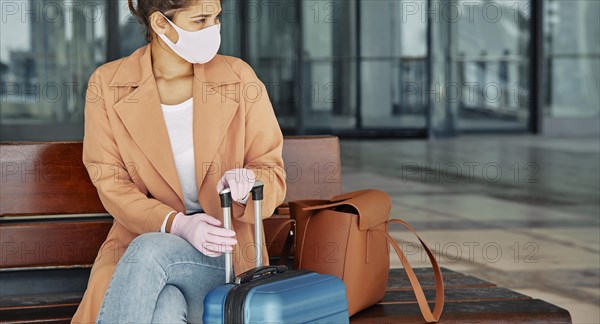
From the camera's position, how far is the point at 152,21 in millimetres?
2453

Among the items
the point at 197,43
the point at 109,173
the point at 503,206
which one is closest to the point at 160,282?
the point at 109,173

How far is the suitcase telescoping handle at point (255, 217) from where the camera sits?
2.14 m

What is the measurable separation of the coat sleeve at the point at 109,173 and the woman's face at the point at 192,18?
227mm

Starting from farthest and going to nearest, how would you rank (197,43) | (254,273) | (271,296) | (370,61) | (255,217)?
(370,61) < (197,43) < (255,217) < (254,273) < (271,296)

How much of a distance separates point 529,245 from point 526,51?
1000 centimetres

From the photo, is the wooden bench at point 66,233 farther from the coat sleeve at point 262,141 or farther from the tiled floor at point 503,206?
the tiled floor at point 503,206

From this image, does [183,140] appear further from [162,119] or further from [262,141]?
[262,141]

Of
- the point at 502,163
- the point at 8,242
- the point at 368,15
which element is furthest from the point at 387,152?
the point at 8,242

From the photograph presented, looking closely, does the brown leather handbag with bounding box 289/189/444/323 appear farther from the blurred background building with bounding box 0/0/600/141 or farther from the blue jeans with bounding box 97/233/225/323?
the blurred background building with bounding box 0/0/600/141

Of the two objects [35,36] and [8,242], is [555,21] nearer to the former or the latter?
[35,36]

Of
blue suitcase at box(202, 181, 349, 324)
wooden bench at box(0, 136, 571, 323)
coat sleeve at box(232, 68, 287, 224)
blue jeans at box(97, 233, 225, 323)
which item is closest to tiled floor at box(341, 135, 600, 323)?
wooden bench at box(0, 136, 571, 323)

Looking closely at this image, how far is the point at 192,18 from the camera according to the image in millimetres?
2432

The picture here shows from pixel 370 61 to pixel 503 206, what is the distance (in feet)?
23.4

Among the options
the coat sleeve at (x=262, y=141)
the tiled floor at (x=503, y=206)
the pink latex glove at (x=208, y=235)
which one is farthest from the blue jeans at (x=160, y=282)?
the tiled floor at (x=503, y=206)
